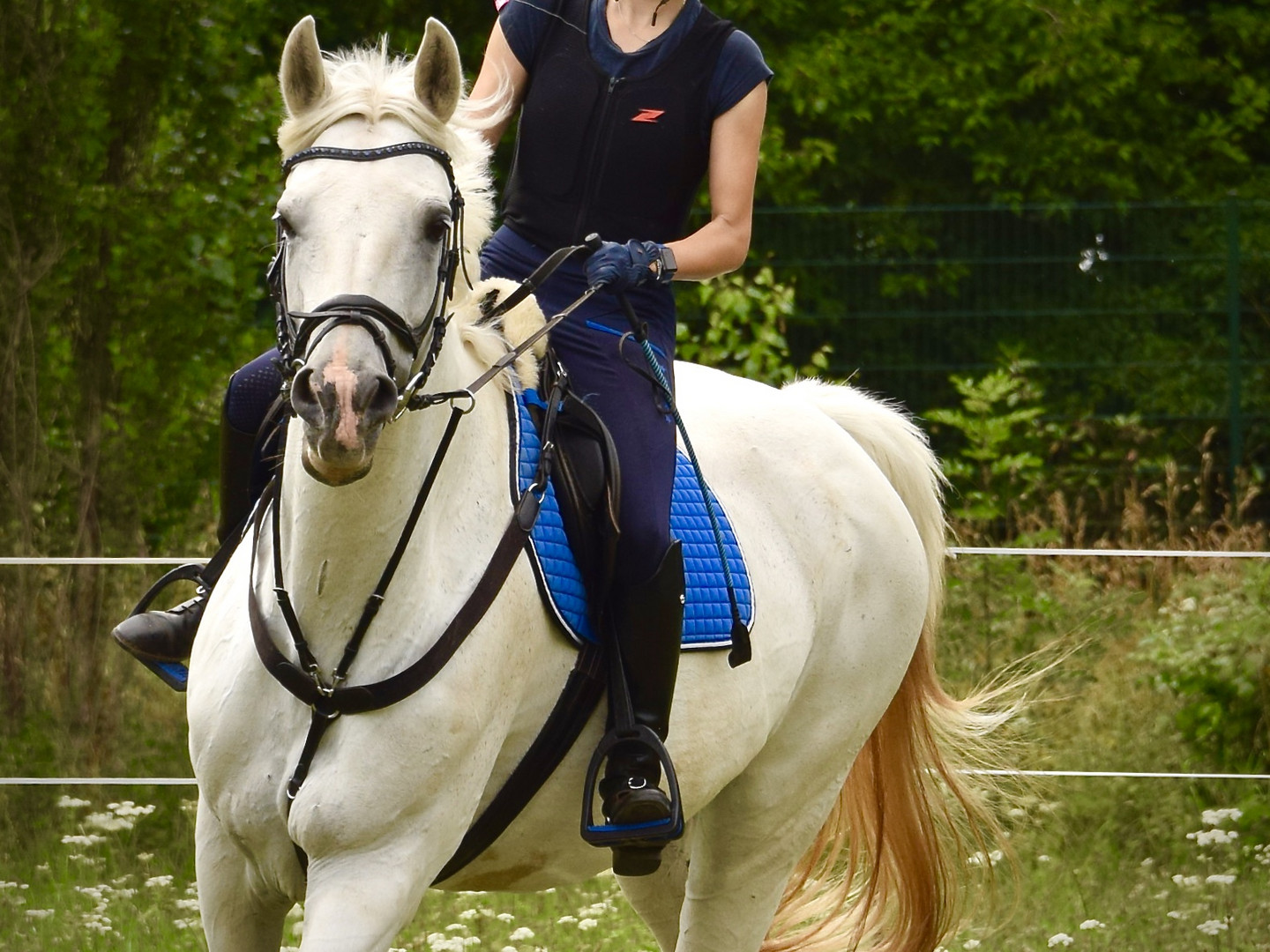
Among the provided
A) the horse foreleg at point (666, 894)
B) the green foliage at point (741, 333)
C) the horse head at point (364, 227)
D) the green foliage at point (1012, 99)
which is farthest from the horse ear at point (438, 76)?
the green foliage at point (1012, 99)

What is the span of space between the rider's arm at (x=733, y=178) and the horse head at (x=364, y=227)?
0.68 metres

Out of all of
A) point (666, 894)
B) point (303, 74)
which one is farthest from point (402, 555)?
point (666, 894)

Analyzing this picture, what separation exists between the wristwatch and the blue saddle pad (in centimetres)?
34

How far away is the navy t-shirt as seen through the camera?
361 centimetres

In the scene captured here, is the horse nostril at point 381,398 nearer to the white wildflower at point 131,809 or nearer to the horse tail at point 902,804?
the horse tail at point 902,804

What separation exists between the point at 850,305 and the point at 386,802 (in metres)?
7.07

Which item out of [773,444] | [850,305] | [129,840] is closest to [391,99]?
[773,444]

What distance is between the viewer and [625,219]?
3654 millimetres

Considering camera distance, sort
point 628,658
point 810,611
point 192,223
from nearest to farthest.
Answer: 1. point 628,658
2. point 810,611
3. point 192,223

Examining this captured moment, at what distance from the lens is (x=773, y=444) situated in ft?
13.5

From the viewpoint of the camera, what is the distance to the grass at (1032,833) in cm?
521

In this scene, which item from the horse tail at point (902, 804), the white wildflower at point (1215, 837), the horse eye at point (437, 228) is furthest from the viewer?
the white wildflower at point (1215, 837)

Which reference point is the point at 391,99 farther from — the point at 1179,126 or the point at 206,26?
the point at 1179,126

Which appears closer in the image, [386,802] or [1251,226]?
[386,802]
